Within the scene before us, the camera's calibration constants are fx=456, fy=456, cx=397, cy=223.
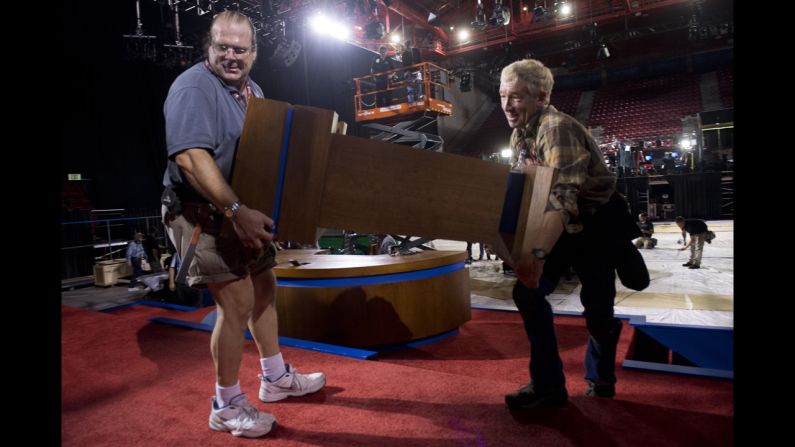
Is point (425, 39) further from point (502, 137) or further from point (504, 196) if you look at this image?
point (504, 196)

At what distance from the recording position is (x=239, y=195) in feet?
3.90

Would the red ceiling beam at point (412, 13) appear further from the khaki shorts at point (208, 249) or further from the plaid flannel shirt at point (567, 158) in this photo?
the khaki shorts at point (208, 249)

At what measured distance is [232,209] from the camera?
3.87ft

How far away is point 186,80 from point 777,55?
141 centimetres

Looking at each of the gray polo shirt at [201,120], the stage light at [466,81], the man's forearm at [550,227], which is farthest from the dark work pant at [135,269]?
the stage light at [466,81]

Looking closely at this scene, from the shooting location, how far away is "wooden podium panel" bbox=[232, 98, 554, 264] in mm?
1088

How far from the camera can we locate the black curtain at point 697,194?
42.5ft

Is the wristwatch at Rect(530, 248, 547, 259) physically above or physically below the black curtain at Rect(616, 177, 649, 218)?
below

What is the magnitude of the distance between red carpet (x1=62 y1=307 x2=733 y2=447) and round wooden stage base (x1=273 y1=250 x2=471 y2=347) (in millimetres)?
582

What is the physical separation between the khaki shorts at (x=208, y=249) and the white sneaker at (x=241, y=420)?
440 mm

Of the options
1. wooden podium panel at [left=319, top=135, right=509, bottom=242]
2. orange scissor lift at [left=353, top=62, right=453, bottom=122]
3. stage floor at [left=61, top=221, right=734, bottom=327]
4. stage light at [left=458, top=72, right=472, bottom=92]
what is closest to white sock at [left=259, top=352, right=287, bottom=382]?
wooden podium panel at [left=319, top=135, right=509, bottom=242]

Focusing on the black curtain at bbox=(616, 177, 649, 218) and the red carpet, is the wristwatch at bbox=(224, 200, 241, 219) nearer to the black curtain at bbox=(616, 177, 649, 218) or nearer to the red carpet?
the red carpet

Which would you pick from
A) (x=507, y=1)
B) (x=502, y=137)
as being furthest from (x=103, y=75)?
(x=502, y=137)

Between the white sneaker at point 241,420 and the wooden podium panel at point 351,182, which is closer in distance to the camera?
the wooden podium panel at point 351,182
